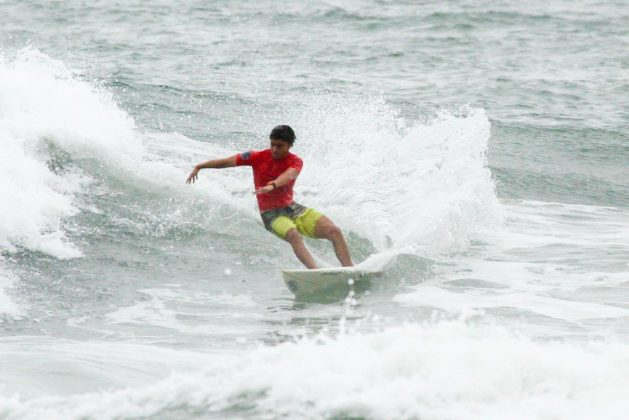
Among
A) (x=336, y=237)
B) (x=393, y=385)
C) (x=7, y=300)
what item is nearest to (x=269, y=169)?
(x=336, y=237)

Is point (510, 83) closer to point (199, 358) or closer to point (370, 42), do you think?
point (370, 42)

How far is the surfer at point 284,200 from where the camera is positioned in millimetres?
8938

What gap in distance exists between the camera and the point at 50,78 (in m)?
13.5

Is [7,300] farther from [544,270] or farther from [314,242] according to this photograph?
[544,270]

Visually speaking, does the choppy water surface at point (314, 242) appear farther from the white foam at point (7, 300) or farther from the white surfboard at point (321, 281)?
the white surfboard at point (321, 281)

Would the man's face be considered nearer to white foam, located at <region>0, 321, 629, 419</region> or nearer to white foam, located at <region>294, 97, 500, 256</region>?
white foam, located at <region>294, 97, 500, 256</region>

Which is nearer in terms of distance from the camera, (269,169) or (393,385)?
(393,385)

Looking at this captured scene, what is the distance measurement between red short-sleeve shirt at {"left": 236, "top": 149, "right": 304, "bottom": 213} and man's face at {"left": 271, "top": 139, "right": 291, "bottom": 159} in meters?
0.09

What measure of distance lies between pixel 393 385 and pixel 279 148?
3673 mm

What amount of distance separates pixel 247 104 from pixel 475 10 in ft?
40.6

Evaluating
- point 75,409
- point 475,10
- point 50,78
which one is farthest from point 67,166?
point 475,10

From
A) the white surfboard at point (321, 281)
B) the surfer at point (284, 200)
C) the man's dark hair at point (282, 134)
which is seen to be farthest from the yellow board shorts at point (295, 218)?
the man's dark hair at point (282, 134)

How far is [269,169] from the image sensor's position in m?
9.09

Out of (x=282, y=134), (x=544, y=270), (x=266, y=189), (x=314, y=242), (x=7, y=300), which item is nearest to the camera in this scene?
(x=7, y=300)
